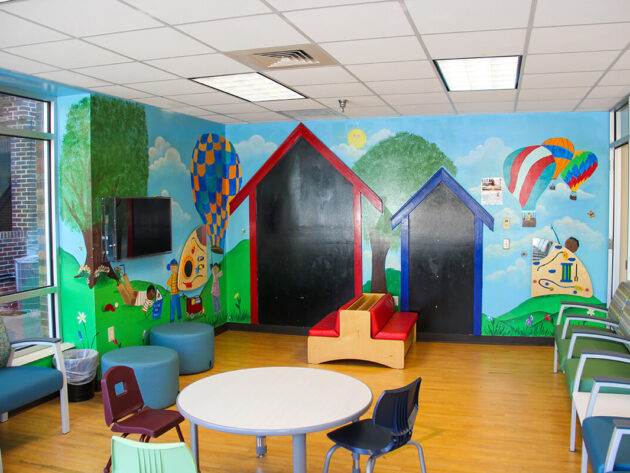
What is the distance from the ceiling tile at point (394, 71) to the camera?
445cm

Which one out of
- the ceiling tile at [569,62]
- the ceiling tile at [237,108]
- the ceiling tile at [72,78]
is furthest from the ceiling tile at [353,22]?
Result: the ceiling tile at [237,108]

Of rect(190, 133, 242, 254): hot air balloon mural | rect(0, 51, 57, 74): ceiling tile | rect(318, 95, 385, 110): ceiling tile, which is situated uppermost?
rect(318, 95, 385, 110): ceiling tile

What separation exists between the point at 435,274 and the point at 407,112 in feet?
7.04

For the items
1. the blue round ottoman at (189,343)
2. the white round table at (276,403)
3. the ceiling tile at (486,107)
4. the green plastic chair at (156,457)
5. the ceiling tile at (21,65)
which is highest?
the ceiling tile at (486,107)

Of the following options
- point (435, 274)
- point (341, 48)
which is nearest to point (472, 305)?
point (435, 274)

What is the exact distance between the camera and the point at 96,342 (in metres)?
5.51

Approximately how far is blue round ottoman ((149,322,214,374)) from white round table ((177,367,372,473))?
2176 millimetres

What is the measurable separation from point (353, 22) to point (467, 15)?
26.7 inches

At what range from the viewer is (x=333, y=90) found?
216 inches

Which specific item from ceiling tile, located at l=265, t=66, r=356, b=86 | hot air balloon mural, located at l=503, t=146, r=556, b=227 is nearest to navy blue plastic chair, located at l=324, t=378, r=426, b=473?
ceiling tile, located at l=265, t=66, r=356, b=86

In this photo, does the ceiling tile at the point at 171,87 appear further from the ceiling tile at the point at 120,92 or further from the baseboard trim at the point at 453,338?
the baseboard trim at the point at 453,338

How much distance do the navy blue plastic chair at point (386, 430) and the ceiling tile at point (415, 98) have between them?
3.44 m

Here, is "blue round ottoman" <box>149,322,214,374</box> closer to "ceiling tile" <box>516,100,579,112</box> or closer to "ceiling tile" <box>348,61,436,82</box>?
"ceiling tile" <box>348,61,436,82</box>

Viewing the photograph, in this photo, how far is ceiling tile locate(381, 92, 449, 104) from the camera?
573 cm
